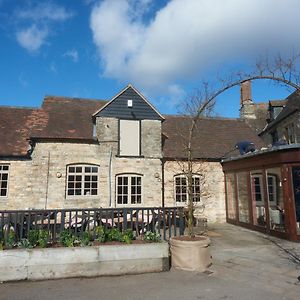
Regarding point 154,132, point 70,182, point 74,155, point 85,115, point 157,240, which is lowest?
point 157,240

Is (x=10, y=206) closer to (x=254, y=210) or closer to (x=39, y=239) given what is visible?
(x=39, y=239)

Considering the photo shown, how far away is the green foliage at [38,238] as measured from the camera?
659 cm

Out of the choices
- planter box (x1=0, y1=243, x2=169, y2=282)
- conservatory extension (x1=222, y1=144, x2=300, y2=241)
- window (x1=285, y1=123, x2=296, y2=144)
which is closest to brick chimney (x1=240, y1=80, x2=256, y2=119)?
window (x1=285, y1=123, x2=296, y2=144)

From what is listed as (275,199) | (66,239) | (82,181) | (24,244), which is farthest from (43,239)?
(275,199)

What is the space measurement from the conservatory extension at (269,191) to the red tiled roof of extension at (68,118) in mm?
7670

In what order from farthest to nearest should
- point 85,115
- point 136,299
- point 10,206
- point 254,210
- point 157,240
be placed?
1. point 85,115
2. point 10,206
3. point 254,210
4. point 157,240
5. point 136,299

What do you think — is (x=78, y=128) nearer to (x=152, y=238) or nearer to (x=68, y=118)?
(x=68, y=118)

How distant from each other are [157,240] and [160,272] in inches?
29.4

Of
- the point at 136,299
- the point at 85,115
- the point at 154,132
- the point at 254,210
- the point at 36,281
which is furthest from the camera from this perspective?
the point at 85,115

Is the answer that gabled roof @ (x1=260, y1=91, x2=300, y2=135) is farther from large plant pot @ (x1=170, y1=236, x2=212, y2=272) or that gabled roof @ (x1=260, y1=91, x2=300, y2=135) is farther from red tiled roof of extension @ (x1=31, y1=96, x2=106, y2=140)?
large plant pot @ (x1=170, y1=236, x2=212, y2=272)

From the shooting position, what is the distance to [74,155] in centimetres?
1440

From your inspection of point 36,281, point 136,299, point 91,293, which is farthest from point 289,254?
point 36,281

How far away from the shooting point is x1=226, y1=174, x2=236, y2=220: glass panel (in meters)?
15.1

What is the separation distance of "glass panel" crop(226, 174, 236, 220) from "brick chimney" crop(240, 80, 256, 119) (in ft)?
33.3
